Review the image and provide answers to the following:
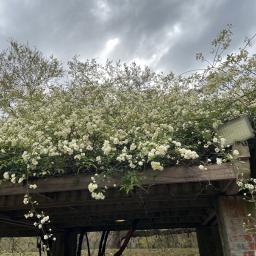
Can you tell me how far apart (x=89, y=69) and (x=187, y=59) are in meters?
5.84

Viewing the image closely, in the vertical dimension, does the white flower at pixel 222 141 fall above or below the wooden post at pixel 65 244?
above

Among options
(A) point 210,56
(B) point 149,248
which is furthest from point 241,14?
(B) point 149,248

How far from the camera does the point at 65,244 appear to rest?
8867mm

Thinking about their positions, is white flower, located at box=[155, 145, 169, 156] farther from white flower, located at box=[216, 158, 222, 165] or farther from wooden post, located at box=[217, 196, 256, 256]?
wooden post, located at box=[217, 196, 256, 256]

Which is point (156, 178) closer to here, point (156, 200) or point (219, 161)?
point (219, 161)

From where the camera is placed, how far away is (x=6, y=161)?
4.29 metres

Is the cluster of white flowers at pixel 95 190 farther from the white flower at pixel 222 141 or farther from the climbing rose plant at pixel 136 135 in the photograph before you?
the white flower at pixel 222 141

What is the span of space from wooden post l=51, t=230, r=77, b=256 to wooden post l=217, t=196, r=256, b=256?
5.37 m

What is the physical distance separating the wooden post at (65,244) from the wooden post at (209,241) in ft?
10.6

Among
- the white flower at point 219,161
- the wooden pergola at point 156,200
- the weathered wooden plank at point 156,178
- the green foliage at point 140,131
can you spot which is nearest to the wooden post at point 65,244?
the wooden pergola at point 156,200

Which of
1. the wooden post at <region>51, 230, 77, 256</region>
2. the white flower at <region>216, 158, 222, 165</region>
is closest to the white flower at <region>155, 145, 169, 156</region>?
the white flower at <region>216, 158, 222, 165</region>

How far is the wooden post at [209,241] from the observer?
28.3 feet

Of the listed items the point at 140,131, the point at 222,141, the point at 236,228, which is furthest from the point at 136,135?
the point at 236,228

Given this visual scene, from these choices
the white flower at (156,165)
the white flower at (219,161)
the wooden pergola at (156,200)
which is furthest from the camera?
the wooden pergola at (156,200)
